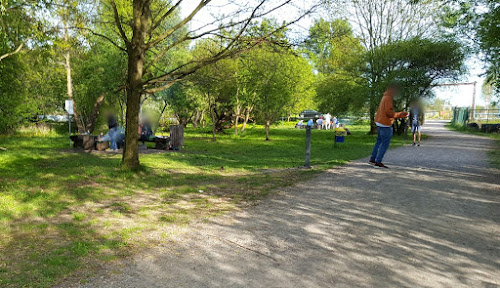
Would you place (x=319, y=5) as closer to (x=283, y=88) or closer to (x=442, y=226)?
(x=442, y=226)

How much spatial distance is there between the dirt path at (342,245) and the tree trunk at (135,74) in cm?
392

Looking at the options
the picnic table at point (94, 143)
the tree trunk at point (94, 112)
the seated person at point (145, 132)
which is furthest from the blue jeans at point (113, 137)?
the tree trunk at point (94, 112)

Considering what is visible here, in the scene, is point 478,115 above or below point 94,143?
above

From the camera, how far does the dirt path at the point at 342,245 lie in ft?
9.78

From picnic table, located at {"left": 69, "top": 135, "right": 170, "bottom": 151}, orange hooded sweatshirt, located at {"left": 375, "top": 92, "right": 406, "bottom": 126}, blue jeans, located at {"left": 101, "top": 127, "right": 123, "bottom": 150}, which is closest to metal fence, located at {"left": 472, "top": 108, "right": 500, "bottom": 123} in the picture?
picnic table, located at {"left": 69, "top": 135, "right": 170, "bottom": 151}

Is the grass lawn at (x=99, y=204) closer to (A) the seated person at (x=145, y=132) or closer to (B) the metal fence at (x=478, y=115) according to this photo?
(A) the seated person at (x=145, y=132)

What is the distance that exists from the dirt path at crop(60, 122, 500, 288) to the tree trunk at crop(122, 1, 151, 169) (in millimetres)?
3924

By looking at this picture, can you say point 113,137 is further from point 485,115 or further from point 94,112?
point 485,115

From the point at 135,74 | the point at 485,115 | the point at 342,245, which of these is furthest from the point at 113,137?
the point at 485,115

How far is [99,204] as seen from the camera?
216 inches

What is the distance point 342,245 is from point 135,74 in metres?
6.00

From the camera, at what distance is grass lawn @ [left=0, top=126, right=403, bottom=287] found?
3.41 m

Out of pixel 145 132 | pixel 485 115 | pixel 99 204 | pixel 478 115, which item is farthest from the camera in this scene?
pixel 485 115

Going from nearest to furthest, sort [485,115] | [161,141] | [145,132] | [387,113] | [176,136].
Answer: [387,113] < [161,141] < [145,132] < [176,136] < [485,115]
